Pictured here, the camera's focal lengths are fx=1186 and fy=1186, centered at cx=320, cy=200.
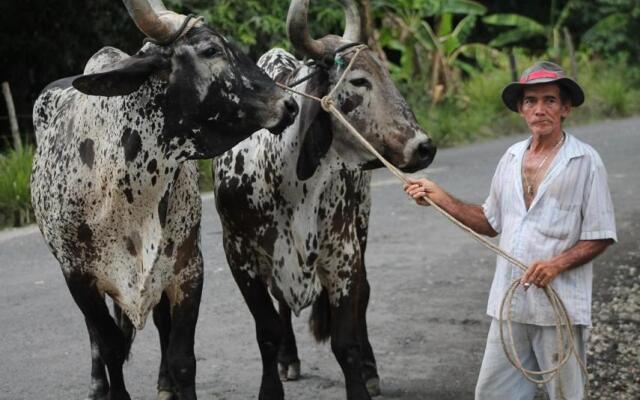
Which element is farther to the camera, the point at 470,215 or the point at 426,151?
the point at 426,151

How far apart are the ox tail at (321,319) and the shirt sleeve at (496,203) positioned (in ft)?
5.65

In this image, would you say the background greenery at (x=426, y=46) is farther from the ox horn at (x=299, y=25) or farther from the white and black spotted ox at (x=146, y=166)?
the ox horn at (x=299, y=25)

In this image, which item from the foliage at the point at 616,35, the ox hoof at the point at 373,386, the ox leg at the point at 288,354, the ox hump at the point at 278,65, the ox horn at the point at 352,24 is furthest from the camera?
the foliage at the point at 616,35

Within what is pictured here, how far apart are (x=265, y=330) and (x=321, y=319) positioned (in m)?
0.65

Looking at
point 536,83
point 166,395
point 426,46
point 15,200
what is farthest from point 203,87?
point 426,46

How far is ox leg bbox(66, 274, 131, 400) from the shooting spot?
5.48 meters

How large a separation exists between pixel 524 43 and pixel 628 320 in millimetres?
20077

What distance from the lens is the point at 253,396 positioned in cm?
626

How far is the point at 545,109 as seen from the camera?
15.0 feet

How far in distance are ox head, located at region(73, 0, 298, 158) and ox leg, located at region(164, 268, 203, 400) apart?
2.32ft

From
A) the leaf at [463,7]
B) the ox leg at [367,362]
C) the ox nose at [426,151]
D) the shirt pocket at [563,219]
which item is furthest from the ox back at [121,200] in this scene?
the leaf at [463,7]

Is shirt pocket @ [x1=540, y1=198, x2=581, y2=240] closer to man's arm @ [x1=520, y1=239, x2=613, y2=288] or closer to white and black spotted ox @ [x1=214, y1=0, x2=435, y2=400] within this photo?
man's arm @ [x1=520, y1=239, x2=613, y2=288]

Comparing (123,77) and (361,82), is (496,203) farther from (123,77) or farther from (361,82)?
→ (123,77)

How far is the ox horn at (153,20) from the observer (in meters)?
4.89
